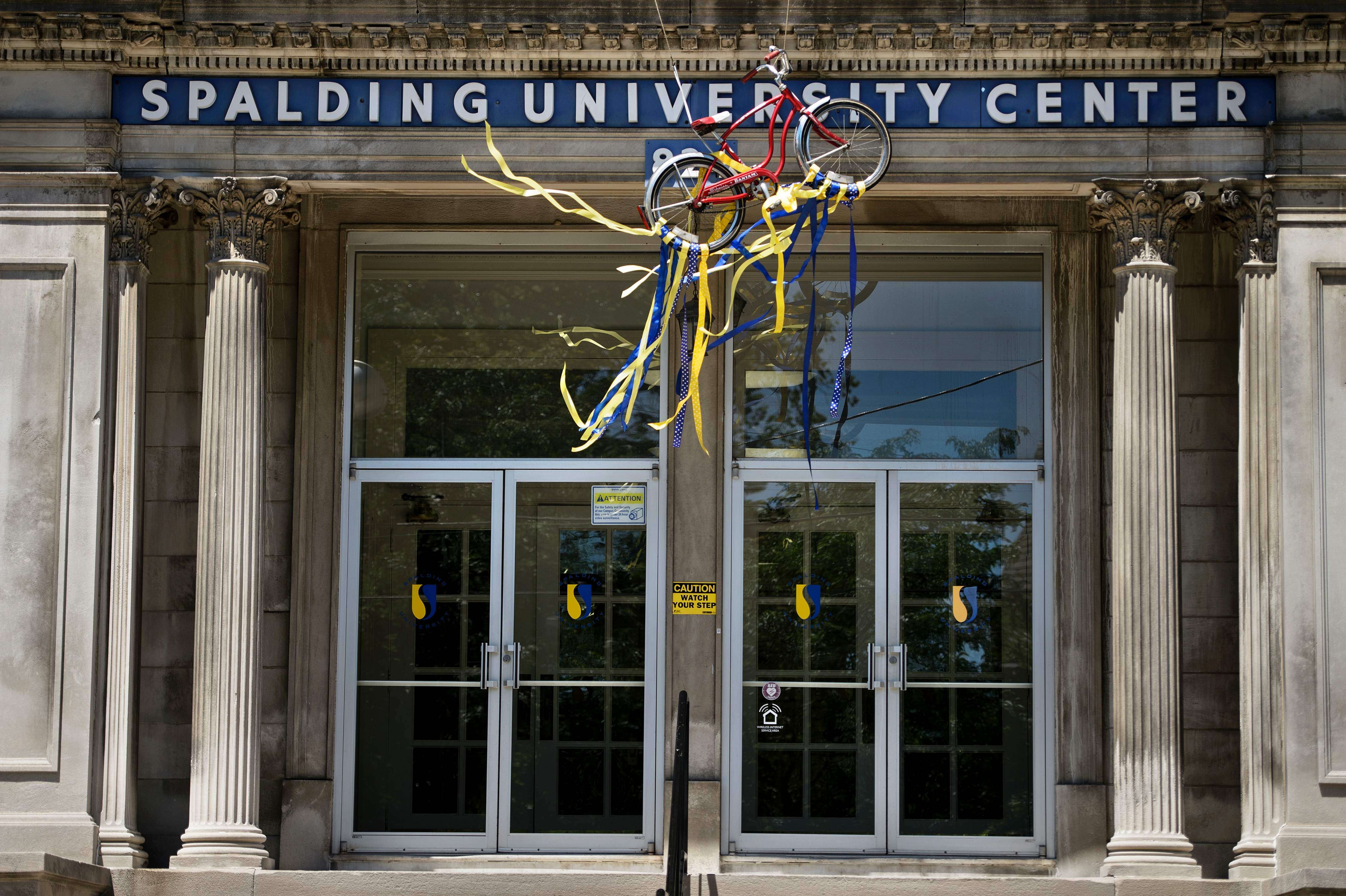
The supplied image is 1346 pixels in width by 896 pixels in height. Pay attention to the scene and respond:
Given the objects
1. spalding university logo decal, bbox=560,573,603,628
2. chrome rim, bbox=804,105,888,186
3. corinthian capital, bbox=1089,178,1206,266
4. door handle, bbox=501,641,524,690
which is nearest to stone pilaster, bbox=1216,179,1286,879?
corinthian capital, bbox=1089,178,1206,266

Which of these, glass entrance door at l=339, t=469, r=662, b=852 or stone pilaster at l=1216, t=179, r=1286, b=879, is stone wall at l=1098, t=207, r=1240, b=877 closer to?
stone pilaster at l=1216, t=179, r=1286, b=879

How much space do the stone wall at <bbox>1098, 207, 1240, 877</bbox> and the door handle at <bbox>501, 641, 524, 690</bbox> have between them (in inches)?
145

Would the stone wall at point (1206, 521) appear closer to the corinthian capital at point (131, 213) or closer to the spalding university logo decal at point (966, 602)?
the spalding university logo decal at point (966, 602)

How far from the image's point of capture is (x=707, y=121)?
882 cm

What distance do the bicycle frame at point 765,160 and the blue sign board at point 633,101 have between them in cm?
34

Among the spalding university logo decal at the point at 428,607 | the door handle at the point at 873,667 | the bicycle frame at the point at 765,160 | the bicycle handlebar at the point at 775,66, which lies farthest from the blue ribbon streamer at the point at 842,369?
the spalding university logo decal at the point at 428,607

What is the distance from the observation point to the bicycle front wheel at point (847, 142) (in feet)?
29.3

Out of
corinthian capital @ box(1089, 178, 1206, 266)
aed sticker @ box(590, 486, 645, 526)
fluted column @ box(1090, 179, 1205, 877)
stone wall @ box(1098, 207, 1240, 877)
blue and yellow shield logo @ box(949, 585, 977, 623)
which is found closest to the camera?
fluted column @ box(1090, 179, 1205, 877)

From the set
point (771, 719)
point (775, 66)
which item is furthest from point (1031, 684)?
point (775, 66)

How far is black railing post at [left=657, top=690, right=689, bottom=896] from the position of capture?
7543mm

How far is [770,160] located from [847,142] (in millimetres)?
444

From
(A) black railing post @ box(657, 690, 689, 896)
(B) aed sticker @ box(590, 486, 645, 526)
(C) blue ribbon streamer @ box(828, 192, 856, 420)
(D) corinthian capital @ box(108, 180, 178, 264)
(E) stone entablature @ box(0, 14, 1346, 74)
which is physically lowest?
(A) black railing post @ box(657, 690, 689, 896)

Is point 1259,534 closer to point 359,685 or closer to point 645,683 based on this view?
point 645,683

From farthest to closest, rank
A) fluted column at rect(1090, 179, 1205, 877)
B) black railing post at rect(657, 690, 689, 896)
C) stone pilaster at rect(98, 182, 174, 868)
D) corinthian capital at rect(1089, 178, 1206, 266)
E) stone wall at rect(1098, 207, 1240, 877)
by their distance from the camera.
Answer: stone wall at rect(1098, 207, 1240, 877) → corinthian capital at rect(1089, 178, 1206, 266) → stone pilaster at rect(98, 182, 174, 868) → fluted column at rect(1090, 179, 1205, 877) → black railing post at rect(657, 690, 689, 896)
